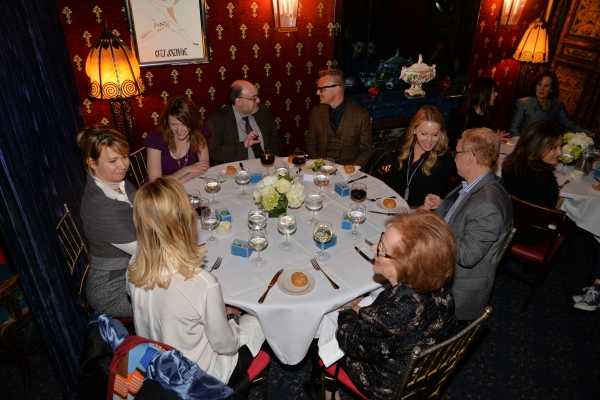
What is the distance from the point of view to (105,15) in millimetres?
4012

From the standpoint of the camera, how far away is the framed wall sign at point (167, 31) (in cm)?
417

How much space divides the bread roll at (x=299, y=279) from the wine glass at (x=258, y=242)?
0.83 ft

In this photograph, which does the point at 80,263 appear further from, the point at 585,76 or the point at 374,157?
the point at 585,76

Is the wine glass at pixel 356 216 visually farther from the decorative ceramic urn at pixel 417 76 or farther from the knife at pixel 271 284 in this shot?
the decorative ceramic urn at pixel 417 76

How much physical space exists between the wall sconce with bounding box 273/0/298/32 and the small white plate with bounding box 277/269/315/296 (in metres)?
3.62

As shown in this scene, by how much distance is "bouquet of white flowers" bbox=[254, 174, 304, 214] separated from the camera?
2.52m

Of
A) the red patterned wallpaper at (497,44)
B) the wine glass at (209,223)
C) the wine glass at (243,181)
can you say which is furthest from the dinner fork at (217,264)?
the red patterned wallpaper at (497,44)

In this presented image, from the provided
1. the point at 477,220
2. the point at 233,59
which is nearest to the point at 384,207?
→ the point at 477,220

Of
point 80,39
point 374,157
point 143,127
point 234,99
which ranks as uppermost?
point 80,39

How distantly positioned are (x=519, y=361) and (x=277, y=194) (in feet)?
7.45

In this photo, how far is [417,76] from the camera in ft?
18.6

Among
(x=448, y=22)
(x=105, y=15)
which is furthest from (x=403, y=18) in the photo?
(x=105, y=15)

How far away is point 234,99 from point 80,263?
2075mm

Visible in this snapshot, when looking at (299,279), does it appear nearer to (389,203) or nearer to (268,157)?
(389,203)
